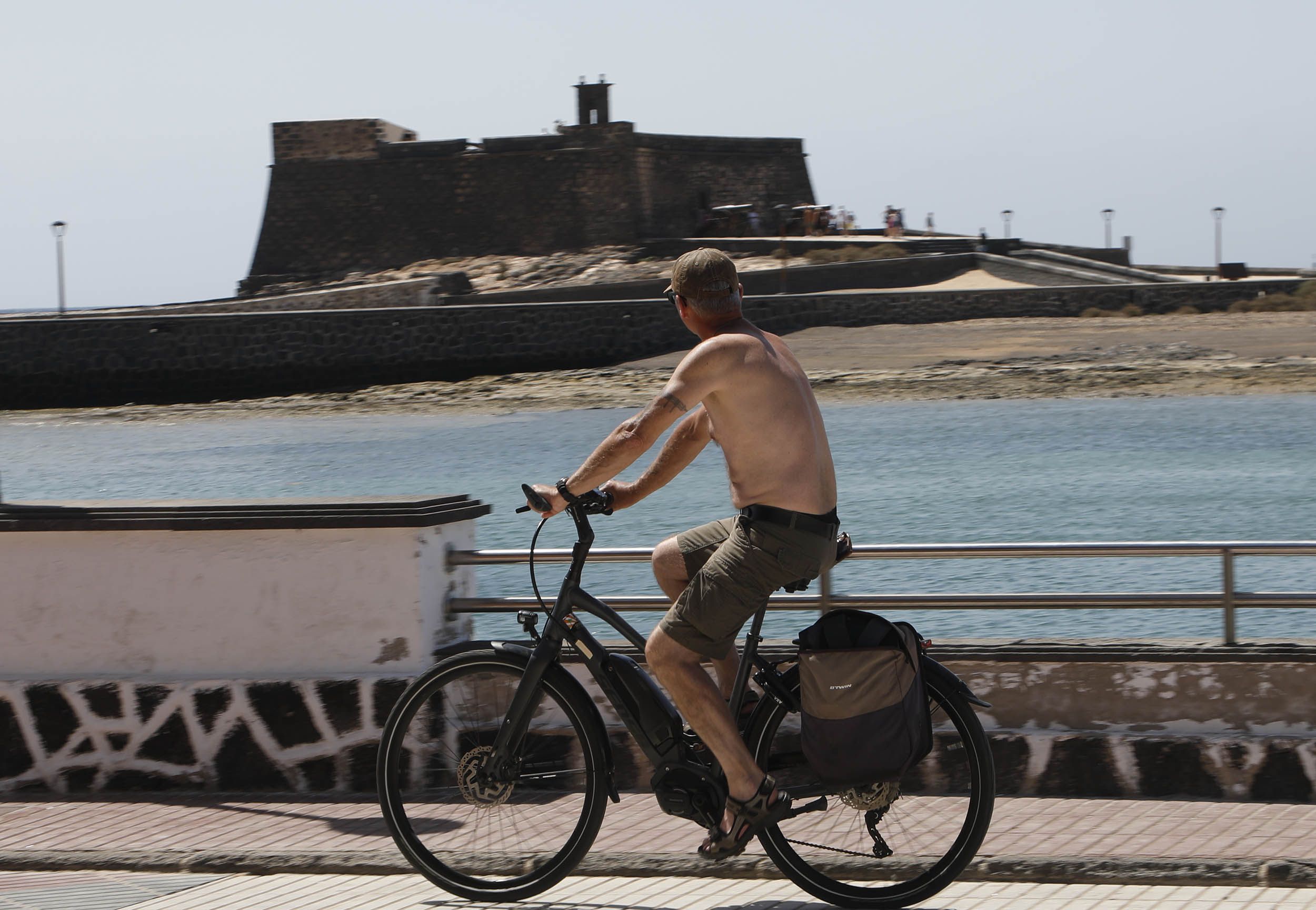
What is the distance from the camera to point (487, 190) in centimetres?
6166

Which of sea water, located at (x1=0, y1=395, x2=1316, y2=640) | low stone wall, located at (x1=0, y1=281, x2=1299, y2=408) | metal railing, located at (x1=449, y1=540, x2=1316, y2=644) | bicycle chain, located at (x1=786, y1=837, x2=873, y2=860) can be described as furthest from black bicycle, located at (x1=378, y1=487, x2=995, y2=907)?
low stone wall, located at (x1=0, y1=281, x2=1299, y2=408)

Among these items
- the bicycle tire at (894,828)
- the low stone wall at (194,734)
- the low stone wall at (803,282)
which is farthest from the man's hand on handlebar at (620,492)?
the low stone wall at (803,282)

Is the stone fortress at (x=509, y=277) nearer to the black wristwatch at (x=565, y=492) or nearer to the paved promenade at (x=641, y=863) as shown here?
the paved promenade at (x=641, y=863)

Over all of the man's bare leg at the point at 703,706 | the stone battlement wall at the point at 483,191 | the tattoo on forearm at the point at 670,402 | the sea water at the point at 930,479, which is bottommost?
the sea water at the point at 930,479

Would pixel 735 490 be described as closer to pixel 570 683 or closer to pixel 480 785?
pixel 570 683

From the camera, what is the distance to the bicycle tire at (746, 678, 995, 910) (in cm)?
393

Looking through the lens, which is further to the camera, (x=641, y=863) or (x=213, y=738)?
(x=213, y=738)

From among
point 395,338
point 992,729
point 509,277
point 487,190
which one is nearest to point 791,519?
point 992,729

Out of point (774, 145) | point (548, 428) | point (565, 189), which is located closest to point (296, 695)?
point (548, 428)

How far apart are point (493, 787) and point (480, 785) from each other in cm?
4

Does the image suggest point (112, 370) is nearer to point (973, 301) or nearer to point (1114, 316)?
point (973, 301)

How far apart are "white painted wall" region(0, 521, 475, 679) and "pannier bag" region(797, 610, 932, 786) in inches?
73.2

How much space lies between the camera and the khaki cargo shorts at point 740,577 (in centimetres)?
383

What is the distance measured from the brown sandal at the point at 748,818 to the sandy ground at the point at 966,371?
84.1 ft
